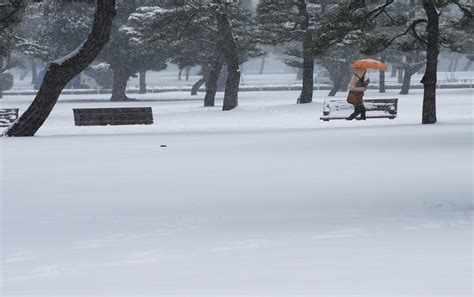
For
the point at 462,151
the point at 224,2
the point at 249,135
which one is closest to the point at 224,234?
the point at 462,151

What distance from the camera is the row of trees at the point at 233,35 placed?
2700 cm

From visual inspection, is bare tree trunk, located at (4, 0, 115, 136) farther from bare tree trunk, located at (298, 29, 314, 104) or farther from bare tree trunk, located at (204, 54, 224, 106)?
bare tree trunk, located at (204, 54, 224, 106)

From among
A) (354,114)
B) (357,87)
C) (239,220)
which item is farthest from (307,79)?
(239,220)

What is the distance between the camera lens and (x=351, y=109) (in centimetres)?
3206

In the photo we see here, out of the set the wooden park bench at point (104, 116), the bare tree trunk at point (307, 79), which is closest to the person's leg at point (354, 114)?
the wooden park bench at point (104, 116)

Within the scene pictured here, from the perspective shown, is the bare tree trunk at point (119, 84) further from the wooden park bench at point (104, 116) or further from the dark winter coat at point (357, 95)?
the dark winter coat at point (357, 95)

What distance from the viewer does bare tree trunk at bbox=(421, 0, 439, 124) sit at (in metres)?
26.8

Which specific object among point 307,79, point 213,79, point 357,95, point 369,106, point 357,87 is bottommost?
point 213,79

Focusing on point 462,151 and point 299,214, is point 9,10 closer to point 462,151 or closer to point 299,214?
point 462,151

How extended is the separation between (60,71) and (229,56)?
16.1m

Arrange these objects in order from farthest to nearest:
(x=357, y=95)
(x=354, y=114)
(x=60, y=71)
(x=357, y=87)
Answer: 1. (x=354, y=114)
2. (x=357, y=95)
3. (x=357, y=87)
4. (x=60, y=71)

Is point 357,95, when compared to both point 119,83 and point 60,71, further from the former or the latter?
point 119,83

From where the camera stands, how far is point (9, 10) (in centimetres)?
2766

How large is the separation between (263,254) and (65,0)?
61.4 feet
